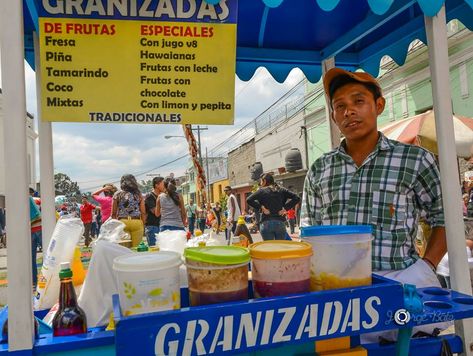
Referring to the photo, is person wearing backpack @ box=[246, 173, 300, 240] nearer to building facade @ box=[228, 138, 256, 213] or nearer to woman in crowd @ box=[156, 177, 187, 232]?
woman in crowd @ box=[156, 177, 187, 232]

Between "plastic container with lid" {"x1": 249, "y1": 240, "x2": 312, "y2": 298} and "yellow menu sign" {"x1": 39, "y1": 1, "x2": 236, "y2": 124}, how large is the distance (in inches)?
32.3

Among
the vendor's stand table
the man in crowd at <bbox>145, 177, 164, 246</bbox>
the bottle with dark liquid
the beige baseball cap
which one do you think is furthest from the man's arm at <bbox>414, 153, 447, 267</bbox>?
the man in crowd at <bbox>145, 177, 164, 246</bbox>

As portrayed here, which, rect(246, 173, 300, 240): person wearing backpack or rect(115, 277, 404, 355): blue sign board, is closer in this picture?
rect(115, 277, 404, 355): blue sign board

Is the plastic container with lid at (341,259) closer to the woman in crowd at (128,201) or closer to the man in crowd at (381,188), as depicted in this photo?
the man in crowd at (381,188)

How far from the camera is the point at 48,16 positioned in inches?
68.9

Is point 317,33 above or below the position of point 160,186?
above

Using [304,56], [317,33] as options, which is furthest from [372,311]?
[304,56]

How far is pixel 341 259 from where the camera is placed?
52.6 inches

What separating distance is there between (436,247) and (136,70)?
1.76 metres

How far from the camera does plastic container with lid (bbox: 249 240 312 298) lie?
4.11 feet

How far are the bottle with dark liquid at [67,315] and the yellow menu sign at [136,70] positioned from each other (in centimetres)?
74

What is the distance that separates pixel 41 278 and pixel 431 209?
6.44 feet

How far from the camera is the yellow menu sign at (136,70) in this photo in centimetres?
171

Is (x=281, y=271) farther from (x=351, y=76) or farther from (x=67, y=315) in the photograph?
(x=351, y=76)
